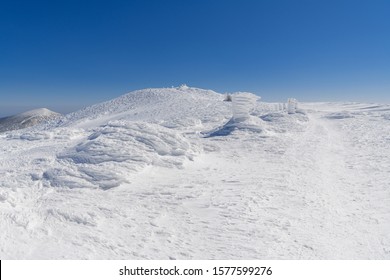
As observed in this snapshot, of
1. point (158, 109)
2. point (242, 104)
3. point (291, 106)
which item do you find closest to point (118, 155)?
point (242, 104)

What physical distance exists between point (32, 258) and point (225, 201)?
5.44 metres

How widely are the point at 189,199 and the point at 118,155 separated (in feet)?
12.8

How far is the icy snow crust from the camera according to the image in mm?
7121

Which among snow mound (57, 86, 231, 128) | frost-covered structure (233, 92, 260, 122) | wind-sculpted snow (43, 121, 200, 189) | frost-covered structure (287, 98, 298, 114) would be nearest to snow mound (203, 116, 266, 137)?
frost-covered structure (233, 92, 260, 122)

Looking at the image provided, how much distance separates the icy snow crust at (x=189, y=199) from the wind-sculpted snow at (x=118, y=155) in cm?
4

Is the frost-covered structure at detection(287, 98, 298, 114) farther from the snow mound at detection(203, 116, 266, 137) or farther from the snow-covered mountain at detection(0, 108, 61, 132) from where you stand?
the snow-covered mountain at detection(0, 108, 61, 132)

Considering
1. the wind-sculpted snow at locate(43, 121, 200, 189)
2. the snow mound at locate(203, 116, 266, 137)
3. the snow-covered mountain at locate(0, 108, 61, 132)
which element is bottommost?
the wind-sculpted snow at locate(43, 121, 200, 189)

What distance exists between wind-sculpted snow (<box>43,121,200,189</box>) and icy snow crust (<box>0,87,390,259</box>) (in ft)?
0.15

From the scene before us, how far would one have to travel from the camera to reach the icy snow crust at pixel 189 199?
7121 millimetres

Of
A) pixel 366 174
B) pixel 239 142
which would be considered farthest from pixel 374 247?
pixel 239 142

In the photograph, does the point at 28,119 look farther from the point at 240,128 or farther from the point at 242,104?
the point at 240,128

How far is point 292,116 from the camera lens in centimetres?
2956

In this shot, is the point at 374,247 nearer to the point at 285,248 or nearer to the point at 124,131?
the point at 285,248

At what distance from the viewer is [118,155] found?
12352 mm
